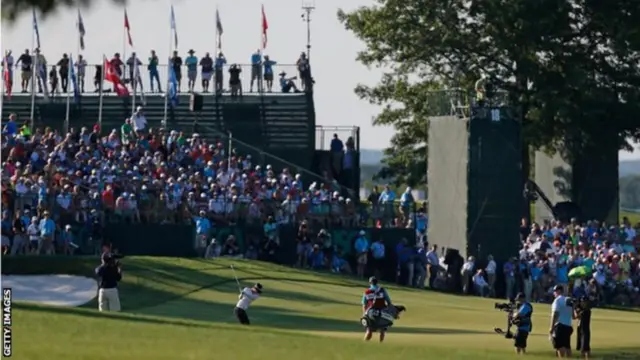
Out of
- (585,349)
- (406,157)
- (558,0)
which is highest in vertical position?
(558,0)

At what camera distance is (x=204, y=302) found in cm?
4091

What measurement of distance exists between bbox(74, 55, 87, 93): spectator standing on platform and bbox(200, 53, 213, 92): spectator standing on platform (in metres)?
3.98

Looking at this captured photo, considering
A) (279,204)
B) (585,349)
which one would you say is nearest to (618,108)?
(279,204)

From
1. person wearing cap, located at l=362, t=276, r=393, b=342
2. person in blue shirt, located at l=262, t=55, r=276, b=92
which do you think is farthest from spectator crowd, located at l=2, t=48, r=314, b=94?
person wearing cap, located at l=362, t=276, r=393, b=342

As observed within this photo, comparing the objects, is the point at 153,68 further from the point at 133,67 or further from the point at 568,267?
the point at 568,267

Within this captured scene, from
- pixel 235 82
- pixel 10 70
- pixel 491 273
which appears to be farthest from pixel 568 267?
pixel 10 70

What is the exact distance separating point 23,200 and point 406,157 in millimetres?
27916

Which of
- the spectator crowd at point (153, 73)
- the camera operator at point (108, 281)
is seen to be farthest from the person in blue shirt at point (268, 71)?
the camera operator at point (108, 281)

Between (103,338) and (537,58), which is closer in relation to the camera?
(103,338)

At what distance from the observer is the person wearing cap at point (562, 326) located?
31.0m

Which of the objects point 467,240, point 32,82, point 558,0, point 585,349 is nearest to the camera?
point 585,349

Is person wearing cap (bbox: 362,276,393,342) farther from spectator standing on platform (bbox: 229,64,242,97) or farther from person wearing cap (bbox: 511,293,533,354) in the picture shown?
spectator standing on platform (bbox: 229,64,242,97)

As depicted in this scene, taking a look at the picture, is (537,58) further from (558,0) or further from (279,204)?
(279,204)

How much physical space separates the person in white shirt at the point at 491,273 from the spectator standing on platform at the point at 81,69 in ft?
53.3
